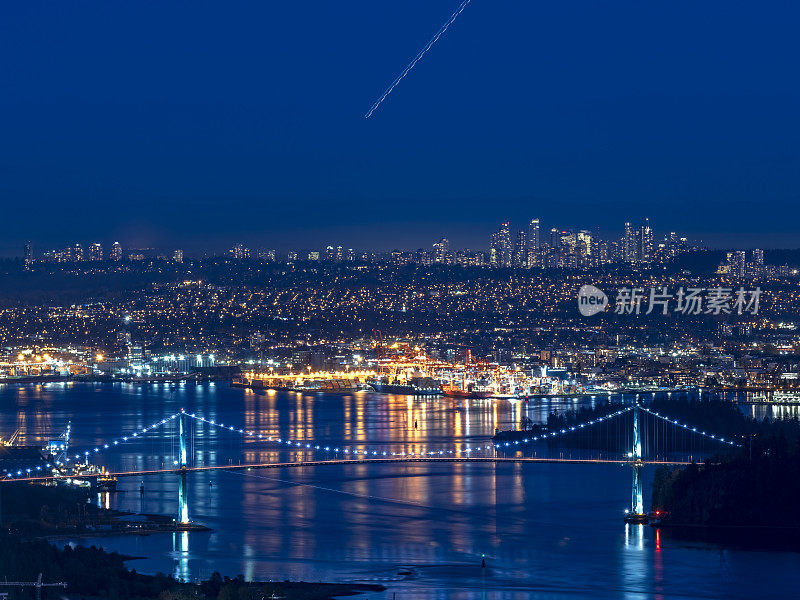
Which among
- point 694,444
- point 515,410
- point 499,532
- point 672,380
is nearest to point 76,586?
point 499,532

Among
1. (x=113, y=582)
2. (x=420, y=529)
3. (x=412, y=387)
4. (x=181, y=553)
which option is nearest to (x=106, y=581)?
(x=113, y=582)

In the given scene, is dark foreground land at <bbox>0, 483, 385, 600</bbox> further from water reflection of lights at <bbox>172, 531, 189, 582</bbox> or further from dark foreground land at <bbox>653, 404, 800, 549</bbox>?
dark foreground land at <bbox>653, 404, 800, 549</bbox>

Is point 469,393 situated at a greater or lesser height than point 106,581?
greater

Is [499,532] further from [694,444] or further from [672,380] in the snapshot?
[672,380]

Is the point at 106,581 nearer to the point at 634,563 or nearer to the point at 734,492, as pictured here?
the point at 634,563

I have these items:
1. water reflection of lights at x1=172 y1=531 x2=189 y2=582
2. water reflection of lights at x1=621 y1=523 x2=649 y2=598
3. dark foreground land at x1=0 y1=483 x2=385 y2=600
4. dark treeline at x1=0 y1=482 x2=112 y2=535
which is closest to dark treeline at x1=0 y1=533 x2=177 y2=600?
dark foreground land at x1=0 y1=483 x2=385 y2=600

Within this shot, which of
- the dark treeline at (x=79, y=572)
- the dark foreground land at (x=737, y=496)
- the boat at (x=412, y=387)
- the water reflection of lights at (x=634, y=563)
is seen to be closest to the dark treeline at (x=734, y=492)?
the dark foreground land at (x=737, y=496)
